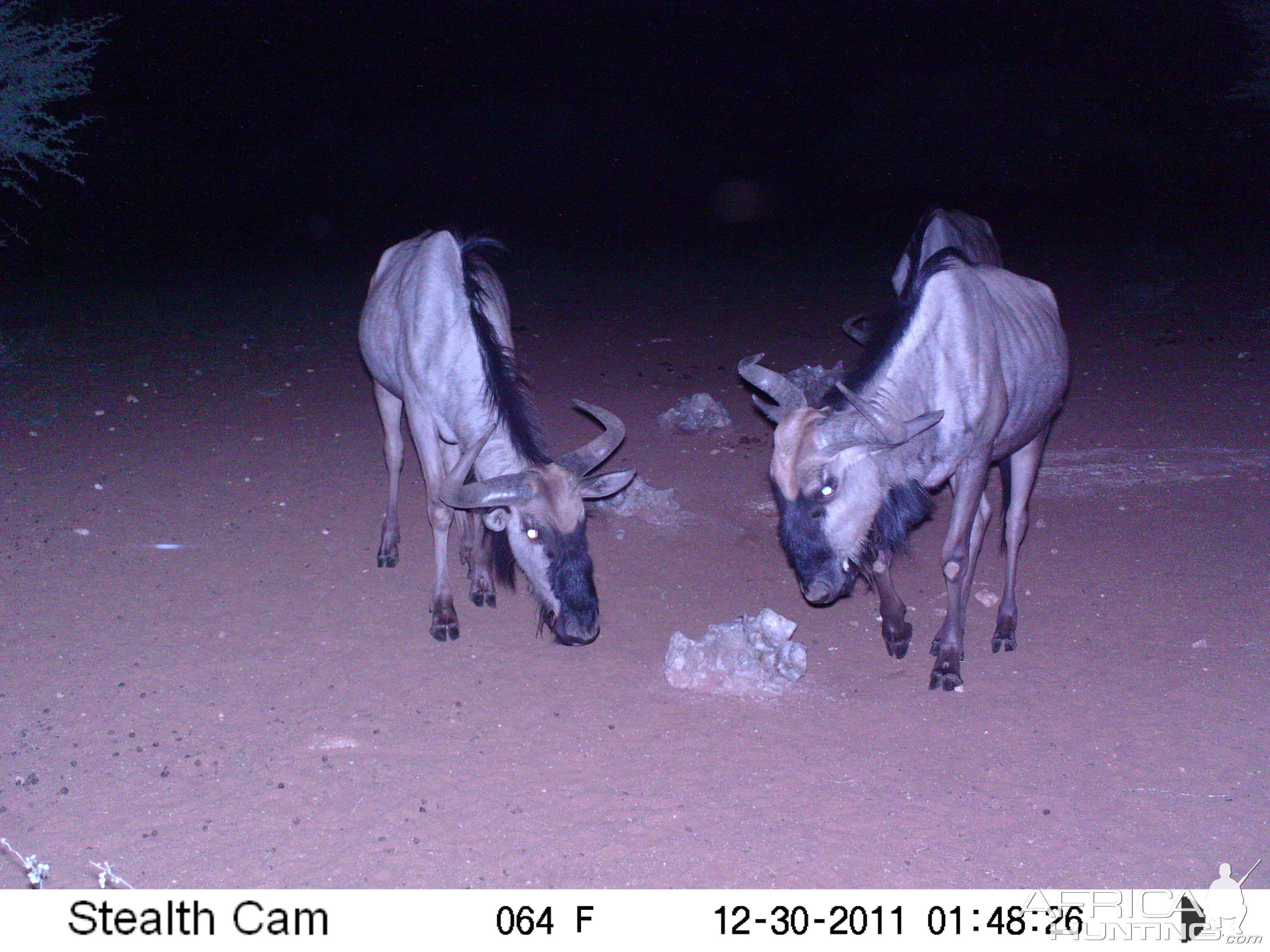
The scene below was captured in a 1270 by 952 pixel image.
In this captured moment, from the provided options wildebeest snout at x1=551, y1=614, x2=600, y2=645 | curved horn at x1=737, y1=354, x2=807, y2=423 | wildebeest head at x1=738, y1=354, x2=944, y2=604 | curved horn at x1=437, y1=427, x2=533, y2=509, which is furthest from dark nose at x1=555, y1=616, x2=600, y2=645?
curved horn at x1=737, y1=354, x2=807, y2=423

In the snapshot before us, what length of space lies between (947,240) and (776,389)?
264 centimetres

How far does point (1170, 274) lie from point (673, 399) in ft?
27.7

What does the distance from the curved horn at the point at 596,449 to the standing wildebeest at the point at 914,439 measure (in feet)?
2.25

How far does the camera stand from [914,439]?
5.07 m

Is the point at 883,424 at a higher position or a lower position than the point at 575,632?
higher

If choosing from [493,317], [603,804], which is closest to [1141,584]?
[603,804]

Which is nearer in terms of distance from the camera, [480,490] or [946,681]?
[480,490]

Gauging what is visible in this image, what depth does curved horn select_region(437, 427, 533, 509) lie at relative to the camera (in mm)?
4883

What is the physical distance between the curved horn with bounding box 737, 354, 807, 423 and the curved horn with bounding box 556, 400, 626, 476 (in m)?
0.67

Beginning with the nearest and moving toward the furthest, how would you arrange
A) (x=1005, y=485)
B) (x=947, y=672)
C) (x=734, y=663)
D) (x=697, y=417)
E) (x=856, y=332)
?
(x=734, y=663) → (x=947, y=672) → (x=856, y=332) → (x=1005, y=485) → (x=697, y=417)

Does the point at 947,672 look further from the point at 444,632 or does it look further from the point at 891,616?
the point at 444,632

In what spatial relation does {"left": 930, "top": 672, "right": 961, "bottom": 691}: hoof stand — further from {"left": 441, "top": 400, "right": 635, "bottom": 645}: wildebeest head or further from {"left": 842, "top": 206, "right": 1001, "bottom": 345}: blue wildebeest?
{"left": 842, "top": 206, "right": 1001, "bottom": 345}: blue wildebeest

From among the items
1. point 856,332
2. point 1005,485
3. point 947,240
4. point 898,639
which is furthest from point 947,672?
point 947,240

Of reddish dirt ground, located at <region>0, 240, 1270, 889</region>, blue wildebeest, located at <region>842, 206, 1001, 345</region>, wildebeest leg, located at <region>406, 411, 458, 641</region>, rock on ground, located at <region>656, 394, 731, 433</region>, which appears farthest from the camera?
rock on ground, located at <region>656, 394, 731, 433</region>
